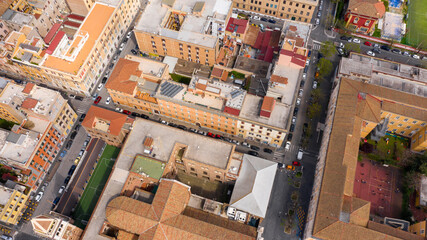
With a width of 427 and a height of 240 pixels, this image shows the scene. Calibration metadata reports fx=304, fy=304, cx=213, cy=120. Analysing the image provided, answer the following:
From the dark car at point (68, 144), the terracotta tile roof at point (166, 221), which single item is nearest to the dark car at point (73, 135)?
the dark car at point (68, 144)

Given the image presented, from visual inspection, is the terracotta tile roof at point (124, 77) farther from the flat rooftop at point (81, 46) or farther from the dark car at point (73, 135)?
the dark car at point (73, 135)

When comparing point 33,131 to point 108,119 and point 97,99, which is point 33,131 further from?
point 97,99

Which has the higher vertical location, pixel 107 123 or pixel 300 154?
Answer: pixel 300 154

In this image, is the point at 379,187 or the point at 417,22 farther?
the point at 417,22

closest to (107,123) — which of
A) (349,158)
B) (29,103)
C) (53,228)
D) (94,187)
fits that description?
(94,187)

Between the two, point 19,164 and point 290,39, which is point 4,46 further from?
point 290,39

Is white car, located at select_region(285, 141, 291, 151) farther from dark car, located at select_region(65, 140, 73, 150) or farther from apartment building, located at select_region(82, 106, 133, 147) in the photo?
dark car, located at select_region(65, 140, 73, 150)

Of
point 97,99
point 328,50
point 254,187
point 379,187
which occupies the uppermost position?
point 328,50

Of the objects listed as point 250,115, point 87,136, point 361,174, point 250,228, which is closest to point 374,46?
point 361,174

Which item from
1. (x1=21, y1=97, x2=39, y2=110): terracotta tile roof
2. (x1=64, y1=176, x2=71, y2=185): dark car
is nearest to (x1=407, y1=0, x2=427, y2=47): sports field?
(x1=64, y1=176, x2=71, y2=185): dark car
